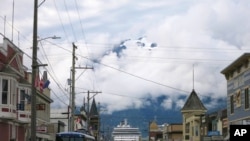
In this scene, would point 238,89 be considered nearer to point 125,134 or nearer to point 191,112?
point 191,112

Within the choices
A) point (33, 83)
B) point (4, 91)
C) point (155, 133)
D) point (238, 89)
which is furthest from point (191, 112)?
point (33, 83)

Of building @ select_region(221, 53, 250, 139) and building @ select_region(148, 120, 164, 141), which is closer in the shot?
building @ select_region(221, 53, 250, 139)

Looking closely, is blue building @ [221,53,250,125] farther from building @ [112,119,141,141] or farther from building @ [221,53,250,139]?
building @ [112,119,141,141]

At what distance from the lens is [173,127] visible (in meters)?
131

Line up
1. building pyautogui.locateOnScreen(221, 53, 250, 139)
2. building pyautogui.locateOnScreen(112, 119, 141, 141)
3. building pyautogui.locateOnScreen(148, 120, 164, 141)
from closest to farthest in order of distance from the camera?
building pyautogui.locateOnScreen(221, 53, 250, 139) < building pyautogui.locateOnScreen(112, 119, 141, 141) < building pyautogui.locateOnScreen(148, 120, 164, 141)

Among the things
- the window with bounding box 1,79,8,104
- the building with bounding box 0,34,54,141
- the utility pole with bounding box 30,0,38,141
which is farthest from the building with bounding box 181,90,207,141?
the utility pole with bounding box 30,0,38,141

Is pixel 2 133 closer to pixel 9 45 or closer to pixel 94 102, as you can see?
pixel 9 45

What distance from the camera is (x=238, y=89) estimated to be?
55375 mm

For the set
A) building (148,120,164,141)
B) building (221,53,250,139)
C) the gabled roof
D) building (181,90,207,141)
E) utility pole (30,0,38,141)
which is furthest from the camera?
building (148,120,164,141)

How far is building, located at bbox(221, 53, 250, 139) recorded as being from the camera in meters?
51.8

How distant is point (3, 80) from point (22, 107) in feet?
18.2

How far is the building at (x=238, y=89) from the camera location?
51844 mm

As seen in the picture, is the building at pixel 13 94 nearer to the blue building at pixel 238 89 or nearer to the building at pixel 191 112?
the blue building at pixel 238 89

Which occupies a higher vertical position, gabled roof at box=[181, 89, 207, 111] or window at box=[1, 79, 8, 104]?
gabled roof at box=[181, 89, 207, 111]
